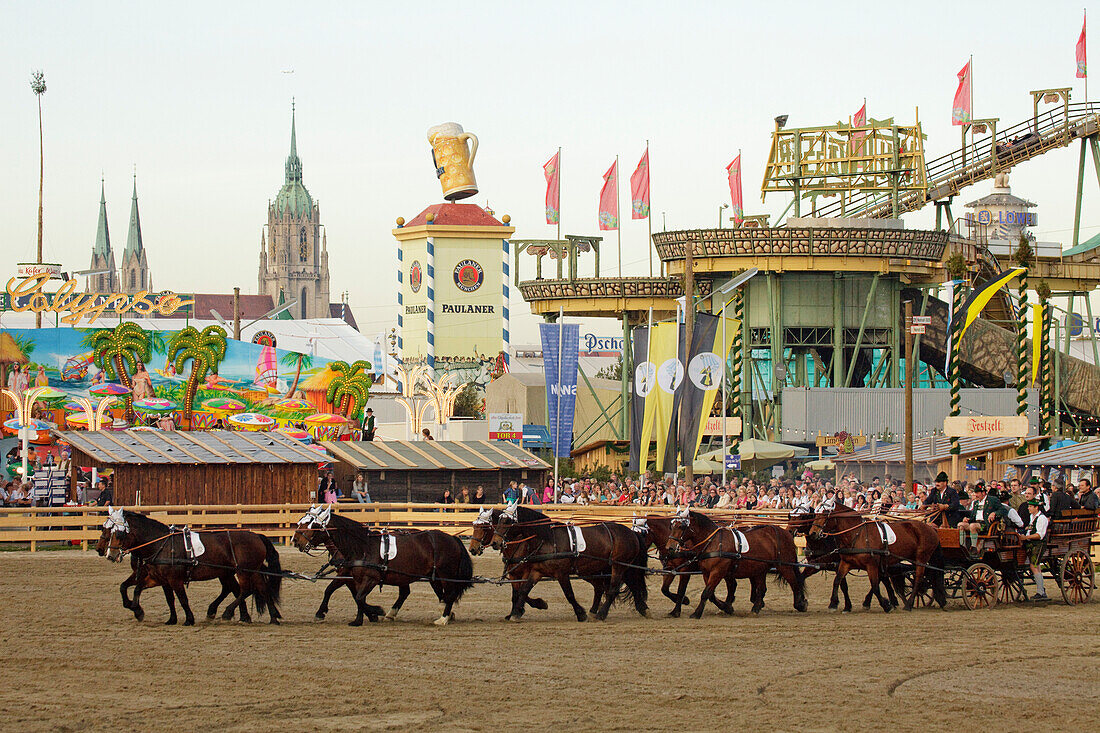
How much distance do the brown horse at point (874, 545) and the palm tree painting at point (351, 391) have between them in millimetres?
42973

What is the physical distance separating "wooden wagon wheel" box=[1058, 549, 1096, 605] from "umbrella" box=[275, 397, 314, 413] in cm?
4599

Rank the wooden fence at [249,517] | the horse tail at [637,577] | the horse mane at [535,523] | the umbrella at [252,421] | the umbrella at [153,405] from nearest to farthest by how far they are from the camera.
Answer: the horse mane at [535,523] → the horse tail at [637,577] → the wooden fence at [249,517] → the umbrella at [252,421] → the umbrella at [153,405]

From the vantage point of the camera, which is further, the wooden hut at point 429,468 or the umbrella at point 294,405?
the umbrella at point 294,405

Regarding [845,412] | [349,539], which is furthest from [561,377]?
[349,539]

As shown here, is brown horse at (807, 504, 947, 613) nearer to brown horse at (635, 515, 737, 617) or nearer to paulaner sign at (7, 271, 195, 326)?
brown horse at (635, 515, 737, 617)

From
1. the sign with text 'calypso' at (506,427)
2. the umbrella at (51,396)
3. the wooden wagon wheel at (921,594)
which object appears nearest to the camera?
the wooden wagon wheel at (921,594)

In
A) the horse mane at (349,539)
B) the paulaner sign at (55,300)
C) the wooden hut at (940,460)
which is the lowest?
the horse mane at (349,539)

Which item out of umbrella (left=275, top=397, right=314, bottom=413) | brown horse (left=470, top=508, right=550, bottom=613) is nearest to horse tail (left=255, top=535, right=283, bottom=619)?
brown horse (left=470, top=508, right=550, bottom=613)

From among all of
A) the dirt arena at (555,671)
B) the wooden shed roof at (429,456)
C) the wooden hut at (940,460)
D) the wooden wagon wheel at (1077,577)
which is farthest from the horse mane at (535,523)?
the wooden shed roof at (429,456)

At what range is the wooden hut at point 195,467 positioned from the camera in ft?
127

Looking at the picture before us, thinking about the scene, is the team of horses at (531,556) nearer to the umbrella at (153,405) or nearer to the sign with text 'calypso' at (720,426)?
the sign with text 'calypso' at (720,426)

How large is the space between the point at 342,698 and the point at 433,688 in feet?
3.35

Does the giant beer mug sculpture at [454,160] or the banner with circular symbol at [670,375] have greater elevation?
the giant beer mug sculpture at [454,160]

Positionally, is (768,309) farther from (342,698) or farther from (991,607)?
(342,698)
